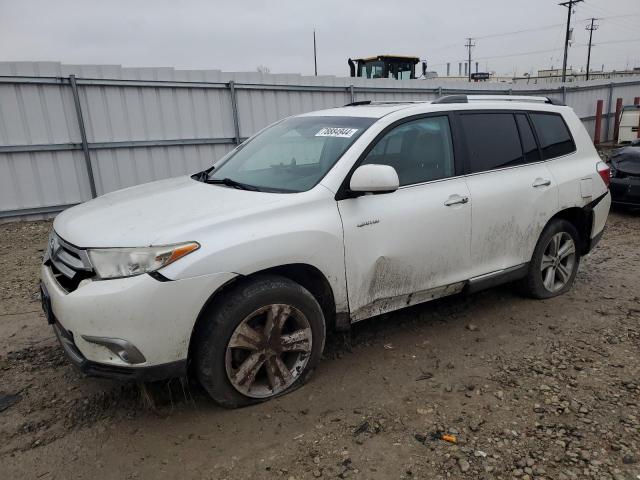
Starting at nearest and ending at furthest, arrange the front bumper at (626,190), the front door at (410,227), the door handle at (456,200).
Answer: the front door at (410,227) → the door handle at (456,200) → the front bumper at (626,190)

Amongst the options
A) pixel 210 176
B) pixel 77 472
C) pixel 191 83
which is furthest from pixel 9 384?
pixel 191 83

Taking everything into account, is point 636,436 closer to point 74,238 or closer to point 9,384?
point 74,238

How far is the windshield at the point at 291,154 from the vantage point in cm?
316

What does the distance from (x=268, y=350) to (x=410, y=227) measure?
124 cm

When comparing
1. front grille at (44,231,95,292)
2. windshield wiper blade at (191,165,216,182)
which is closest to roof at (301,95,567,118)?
windshield wiper blade at (191,165,216,182)

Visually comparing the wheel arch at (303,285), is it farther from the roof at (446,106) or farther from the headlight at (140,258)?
the roof at (446,106)

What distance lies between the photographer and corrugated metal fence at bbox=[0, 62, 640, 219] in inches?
300

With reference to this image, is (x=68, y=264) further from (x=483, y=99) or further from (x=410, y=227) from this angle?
(x=483, y=99)

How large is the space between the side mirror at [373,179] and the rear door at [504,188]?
36.7 inches

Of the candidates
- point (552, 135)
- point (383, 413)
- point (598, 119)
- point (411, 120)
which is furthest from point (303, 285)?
point (598, 119)

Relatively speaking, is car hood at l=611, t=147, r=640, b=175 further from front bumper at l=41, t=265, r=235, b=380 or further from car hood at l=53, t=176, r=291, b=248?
front bumper at l=41, t=265, r=235, b=380

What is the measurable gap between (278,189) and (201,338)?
41.8 inches

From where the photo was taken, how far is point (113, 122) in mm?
8266

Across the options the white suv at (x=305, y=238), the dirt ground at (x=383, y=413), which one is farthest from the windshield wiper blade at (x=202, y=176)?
the dirt ground at (x=383, y=413)
